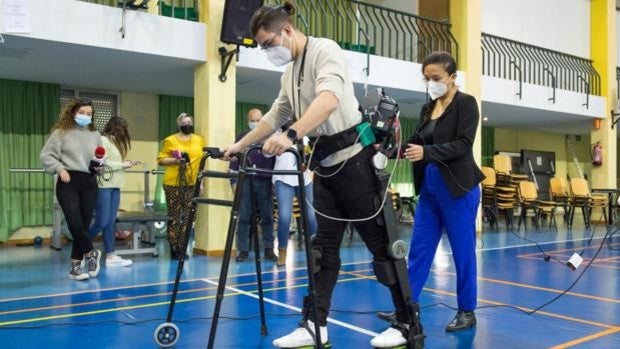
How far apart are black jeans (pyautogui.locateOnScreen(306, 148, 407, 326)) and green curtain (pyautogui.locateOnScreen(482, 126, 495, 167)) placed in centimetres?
1150

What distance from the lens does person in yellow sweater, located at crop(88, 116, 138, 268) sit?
496cm

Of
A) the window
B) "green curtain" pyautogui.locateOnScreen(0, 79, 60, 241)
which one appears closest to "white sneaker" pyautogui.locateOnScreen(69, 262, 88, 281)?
"green curtain" pyautogui.locateOnScreen(0, 79, 60, 241)

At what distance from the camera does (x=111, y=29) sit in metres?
5.27

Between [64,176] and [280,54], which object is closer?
[280,54]

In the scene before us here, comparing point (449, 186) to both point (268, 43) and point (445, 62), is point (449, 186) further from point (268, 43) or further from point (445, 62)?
point (268, 43)

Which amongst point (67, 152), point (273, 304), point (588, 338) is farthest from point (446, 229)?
point (67, 152)

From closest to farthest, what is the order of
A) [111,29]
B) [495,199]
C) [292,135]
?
1. [292,135]
2. [111,29]
3. [495,199]

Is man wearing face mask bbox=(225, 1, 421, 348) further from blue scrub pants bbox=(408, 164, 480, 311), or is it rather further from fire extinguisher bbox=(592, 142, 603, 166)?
fire extinguisher bbox=(592, 142, 603, 166)

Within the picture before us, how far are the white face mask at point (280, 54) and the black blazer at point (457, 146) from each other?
2.76 feet

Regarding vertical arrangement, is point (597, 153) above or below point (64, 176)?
above

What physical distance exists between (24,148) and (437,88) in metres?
6.39

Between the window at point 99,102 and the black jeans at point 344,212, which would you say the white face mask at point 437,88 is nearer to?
the black jeans at point 344,212

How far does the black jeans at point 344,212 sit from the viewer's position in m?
2.32

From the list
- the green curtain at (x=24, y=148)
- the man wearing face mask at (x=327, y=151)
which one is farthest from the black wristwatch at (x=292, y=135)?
the green curtain at (x=24, y=148)
